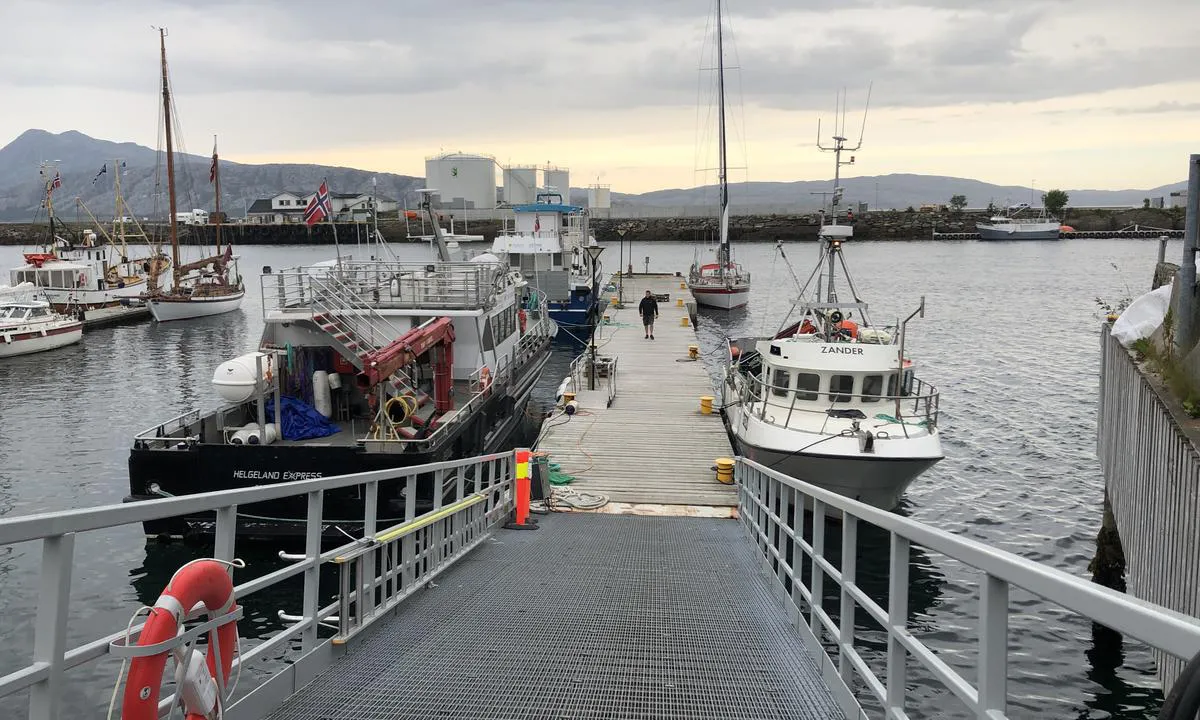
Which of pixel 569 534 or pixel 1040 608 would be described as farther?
pixel 1040 608

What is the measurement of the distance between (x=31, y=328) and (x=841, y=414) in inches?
1467

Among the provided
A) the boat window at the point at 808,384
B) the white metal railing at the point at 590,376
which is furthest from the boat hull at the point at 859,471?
the white metal railing at the point at 590,376

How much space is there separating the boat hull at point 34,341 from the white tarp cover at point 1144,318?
136 feet

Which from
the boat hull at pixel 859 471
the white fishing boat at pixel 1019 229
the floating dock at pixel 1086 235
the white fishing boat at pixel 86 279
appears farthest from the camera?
the floating dock at pixel 1086 235

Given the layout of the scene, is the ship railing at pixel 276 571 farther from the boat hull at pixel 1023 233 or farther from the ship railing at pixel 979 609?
the boat hull at pixel 1023 233

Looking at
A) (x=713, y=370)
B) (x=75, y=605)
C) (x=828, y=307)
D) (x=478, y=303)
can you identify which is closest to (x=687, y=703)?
(x=75, y=605)

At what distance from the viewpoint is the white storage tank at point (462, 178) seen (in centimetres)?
10731

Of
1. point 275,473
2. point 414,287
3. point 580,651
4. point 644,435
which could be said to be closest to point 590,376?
point 644,435

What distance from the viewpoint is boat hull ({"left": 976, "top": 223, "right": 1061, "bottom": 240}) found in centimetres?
13088

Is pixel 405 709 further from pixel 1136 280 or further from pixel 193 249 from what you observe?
pixel 193 249

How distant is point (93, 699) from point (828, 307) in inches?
566

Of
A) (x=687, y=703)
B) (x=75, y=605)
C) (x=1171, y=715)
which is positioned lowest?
(x=75, y=605)

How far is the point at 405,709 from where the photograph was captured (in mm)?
5055

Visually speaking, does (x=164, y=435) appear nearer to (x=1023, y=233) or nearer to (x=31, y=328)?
(x=31, y=328)
